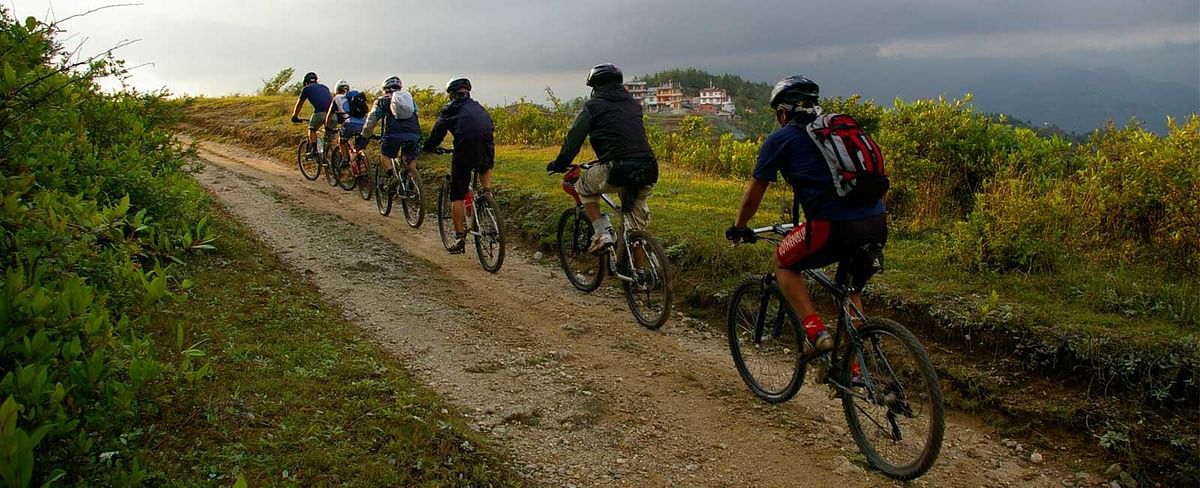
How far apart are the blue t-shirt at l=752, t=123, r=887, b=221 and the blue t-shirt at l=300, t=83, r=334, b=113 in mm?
13973

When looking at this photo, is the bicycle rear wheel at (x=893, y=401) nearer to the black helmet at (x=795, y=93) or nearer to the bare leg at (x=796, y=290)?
the bare leg at (x=796, y=290)

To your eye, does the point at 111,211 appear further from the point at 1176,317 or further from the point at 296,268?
the point at 1176,317

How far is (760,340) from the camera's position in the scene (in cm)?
605

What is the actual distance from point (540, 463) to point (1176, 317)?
5.24 meters

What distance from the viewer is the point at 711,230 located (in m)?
9.59

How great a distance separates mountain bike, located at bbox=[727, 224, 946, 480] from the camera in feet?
14.5

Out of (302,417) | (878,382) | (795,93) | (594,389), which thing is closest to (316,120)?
(594,389)

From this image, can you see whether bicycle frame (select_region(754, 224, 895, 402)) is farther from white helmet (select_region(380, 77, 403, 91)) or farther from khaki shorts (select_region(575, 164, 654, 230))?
white helmet (select_region(380, 77, 403, 91))

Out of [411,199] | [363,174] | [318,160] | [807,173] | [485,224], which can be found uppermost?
[807,173]

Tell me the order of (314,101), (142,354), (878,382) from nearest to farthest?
(142,354) → (878,382) → (314,101)

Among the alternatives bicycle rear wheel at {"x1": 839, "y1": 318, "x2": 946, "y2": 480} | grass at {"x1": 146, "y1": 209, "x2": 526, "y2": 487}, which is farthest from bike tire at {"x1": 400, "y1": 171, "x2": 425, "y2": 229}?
bicycle rear wheel at {"x1": 839, "y1": 318, "x2": 946, "y2": 480}

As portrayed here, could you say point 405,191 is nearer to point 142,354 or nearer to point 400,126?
point 400,126

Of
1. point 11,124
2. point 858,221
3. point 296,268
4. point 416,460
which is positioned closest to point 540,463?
point 416,460

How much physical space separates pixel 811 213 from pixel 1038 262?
377 cm
